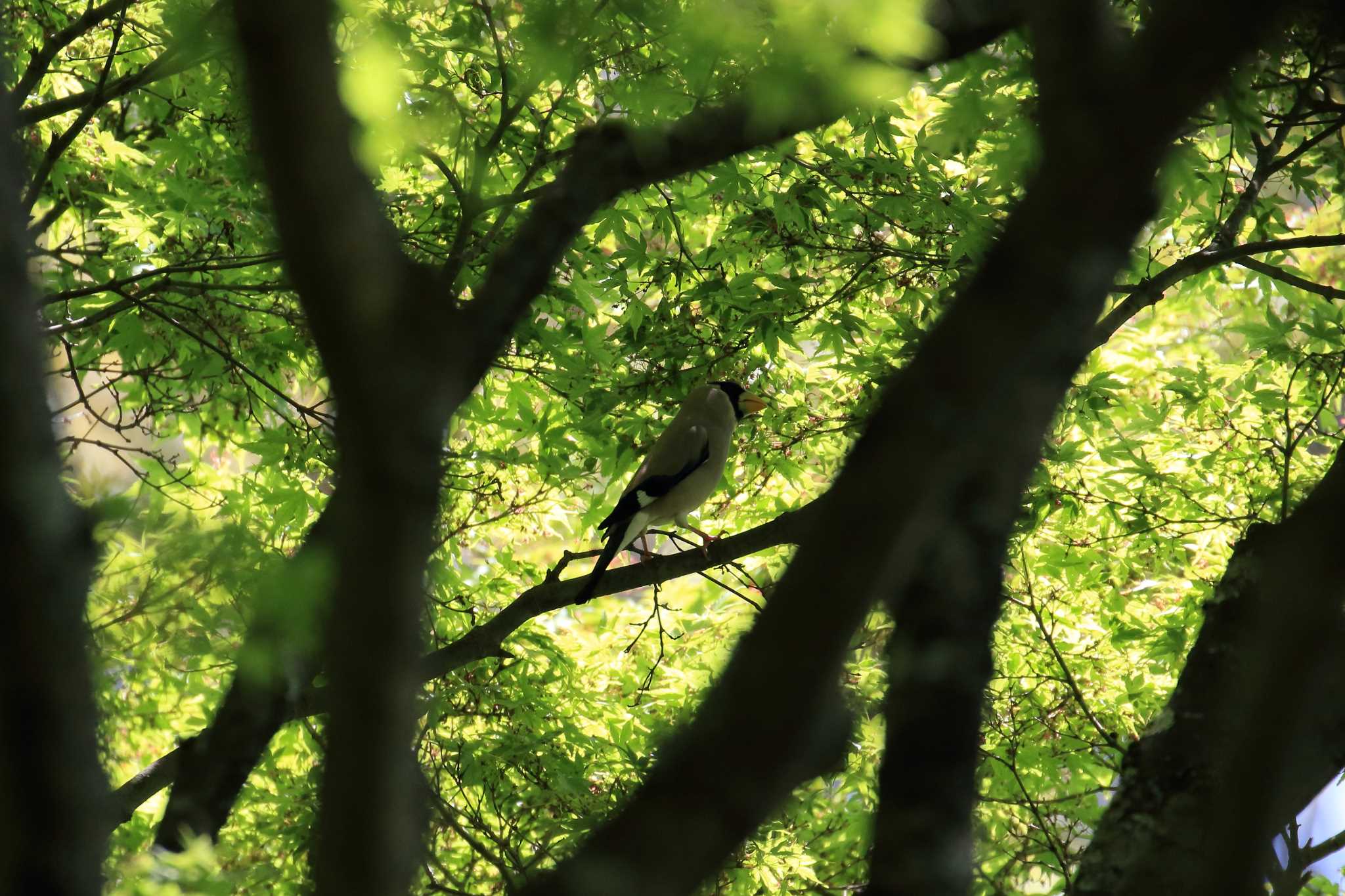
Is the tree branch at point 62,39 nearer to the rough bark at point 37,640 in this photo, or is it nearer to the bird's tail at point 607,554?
the bird's tail at point 607,554

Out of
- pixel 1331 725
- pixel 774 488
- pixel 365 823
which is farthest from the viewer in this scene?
pixel 774 488

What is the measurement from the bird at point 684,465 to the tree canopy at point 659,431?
0.17 meters

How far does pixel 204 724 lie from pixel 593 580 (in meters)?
2.79

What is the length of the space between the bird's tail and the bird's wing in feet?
0.19

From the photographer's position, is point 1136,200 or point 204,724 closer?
point 1136,200

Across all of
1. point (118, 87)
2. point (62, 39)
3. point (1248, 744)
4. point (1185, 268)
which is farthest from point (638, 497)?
point (1248, 744)

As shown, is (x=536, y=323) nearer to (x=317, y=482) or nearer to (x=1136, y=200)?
(x=317, y=482)

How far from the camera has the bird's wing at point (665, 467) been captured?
6227mm

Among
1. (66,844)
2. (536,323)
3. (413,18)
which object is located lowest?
(66,844)

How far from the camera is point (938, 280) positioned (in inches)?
214

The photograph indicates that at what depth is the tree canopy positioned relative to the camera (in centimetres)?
150

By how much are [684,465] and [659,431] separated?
42 centimetres

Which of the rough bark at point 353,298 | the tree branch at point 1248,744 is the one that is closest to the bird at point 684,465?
the tree branch at point 1248,744

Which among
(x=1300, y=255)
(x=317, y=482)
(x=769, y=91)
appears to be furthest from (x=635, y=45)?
(x=1300, y=255)
